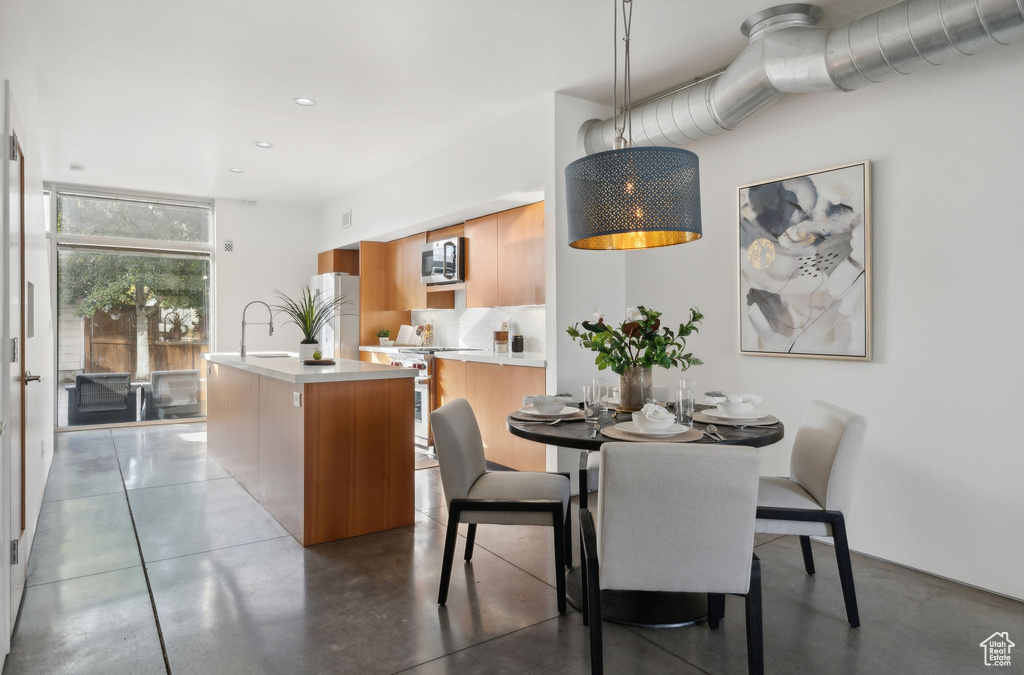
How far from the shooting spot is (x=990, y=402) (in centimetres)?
270

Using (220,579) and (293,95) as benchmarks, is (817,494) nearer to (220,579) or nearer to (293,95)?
(220,579)

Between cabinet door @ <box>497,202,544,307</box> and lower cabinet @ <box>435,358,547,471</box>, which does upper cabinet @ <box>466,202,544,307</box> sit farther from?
lower cabinet @ <box>435,358,547,471</box>

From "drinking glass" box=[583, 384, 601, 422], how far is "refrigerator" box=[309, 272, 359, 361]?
4.94 m

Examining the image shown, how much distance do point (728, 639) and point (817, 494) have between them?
2.23ft

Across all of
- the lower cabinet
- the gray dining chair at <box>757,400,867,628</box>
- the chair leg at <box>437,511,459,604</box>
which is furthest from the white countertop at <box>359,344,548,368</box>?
the gray dining chair at <box>757,400,867,628</box>

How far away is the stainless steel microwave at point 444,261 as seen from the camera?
5.54 metres

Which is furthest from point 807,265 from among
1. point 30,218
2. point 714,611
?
point 30,218

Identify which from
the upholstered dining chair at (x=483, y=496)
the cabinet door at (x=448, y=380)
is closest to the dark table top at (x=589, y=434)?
the upholstered dining chair at (x=483, y=496)

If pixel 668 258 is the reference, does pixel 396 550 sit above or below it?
below

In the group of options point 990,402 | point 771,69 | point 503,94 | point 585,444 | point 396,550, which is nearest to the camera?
point 585,444

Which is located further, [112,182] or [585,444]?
[112,182]

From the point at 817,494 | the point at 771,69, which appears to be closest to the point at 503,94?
the point at 771,69

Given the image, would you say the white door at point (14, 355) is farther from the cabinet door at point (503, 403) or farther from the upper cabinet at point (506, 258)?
the upper cabinet at point (506, 258)

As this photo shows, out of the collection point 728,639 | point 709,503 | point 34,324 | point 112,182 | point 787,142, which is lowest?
point 728,639
